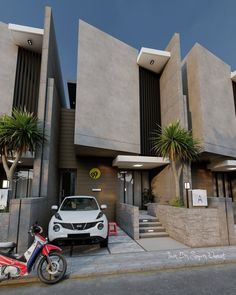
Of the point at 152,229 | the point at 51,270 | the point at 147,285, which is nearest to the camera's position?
the point at 147,285

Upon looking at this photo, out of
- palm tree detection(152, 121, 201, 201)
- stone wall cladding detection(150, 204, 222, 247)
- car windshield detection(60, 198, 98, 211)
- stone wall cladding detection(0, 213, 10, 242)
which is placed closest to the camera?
stone wall cladding detection(0, 213, 10, 242)

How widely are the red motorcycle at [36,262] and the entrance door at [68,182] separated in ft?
23.9

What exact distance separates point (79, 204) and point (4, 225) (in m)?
2.23

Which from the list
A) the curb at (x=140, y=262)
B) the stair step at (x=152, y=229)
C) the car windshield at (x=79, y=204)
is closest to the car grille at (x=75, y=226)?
the curb at (x=140, y=262)

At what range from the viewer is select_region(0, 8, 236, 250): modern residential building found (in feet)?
30.5

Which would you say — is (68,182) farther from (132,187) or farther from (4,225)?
(4,225)

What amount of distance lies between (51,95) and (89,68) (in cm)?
272

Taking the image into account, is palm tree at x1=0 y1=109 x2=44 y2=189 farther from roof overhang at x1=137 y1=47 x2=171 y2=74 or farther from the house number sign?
roof overhang at x1=137 y1=47 x2=171 y2=74

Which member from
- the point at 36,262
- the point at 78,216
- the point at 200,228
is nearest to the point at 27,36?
the point at 78,216

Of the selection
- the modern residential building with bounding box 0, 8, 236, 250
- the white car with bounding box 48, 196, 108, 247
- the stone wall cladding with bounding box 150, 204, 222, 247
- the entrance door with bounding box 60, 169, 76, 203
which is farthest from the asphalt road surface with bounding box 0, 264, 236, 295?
the entrance door with bounding box 60, 169, 76, 203

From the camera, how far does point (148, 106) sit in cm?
1187

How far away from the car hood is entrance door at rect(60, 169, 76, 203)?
17.5 feet

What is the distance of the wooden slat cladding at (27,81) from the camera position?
9625 mm

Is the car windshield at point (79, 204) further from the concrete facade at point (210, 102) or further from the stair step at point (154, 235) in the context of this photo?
the concrete facade at point (210, 102)
